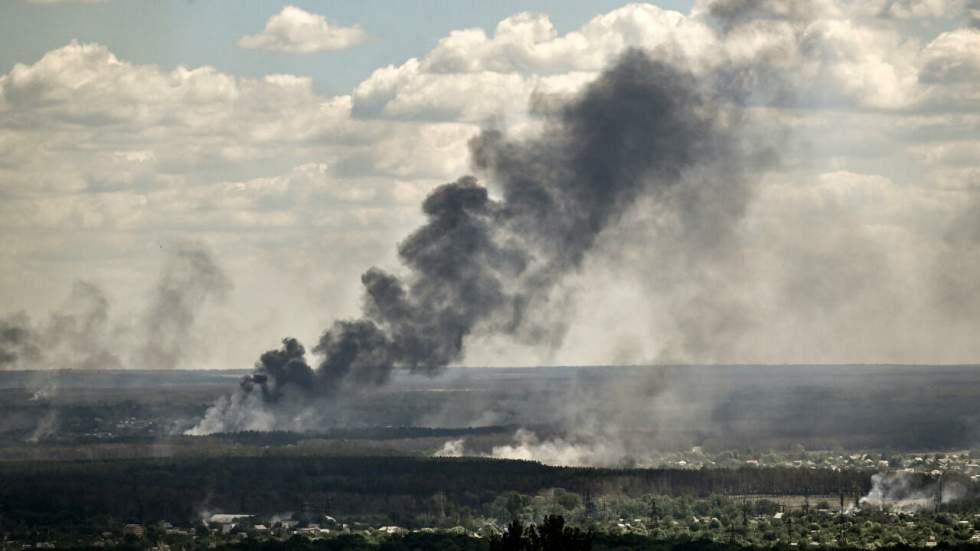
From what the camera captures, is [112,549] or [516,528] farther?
[112,549]

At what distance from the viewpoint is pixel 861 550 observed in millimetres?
186125

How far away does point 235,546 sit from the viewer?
193 metres

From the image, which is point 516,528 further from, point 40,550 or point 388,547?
point 40,550

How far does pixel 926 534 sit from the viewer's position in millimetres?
199750

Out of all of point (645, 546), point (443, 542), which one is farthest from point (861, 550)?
point (443, 542)

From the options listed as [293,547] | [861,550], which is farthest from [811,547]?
[293,547]

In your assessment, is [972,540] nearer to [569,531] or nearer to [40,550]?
[569,531]

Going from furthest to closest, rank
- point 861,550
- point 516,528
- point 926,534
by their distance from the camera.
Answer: point 926,534 < point 861,550 < point 516,528

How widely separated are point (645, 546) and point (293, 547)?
3136 cm

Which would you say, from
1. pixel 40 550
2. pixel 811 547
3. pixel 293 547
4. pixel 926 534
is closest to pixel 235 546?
pixel 293 547

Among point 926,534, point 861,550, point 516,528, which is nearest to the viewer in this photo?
point 516,528

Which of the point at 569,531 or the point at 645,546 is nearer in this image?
the point at 569,531

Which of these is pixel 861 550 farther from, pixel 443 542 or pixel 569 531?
pixel 569 531

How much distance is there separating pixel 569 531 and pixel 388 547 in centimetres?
6464
